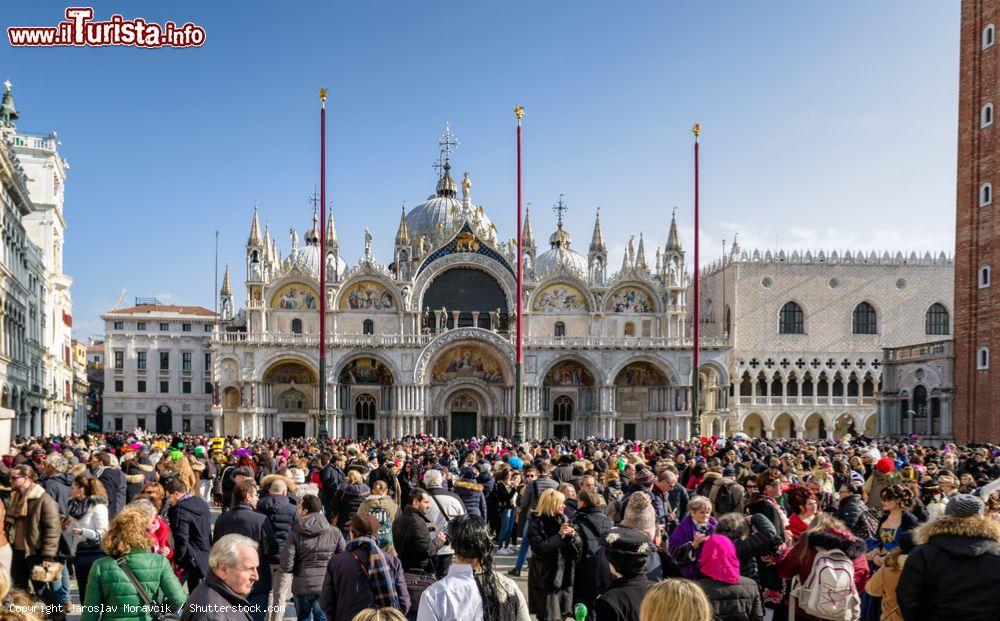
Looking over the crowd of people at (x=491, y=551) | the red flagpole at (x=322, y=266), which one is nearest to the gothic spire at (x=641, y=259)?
the red flagpole at (x=322, y=266)

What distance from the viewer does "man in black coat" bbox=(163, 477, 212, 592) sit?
9148 millimetres

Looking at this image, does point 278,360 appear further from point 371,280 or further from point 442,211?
point 442,211

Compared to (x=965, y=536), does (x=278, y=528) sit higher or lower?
lower

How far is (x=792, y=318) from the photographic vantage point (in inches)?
2266

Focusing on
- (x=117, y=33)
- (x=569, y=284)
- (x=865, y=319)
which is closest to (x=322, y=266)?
(x=117, y=33)

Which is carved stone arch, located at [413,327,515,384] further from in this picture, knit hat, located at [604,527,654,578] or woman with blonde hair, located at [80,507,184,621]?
knit hat, located at [604,527,654,578]

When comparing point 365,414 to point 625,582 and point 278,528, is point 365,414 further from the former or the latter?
point 625,582

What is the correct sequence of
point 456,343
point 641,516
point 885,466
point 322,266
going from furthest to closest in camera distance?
point 456,343 → point 322,266 → point 885,466 → point 641,516

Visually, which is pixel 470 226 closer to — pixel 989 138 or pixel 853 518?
pixel 989 138

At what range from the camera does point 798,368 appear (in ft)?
186

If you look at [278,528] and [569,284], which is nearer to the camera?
[278,528]

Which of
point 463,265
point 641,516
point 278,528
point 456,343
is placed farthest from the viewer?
→ point 463,265

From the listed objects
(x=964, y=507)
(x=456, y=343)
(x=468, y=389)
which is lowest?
(x=468, y=389)

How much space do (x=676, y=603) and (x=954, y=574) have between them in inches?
105
